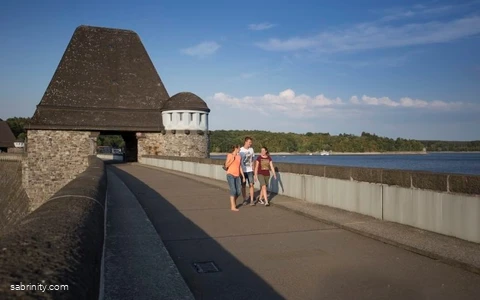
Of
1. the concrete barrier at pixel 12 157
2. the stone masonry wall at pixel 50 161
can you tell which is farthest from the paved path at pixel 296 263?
the concrete barrier at pixel 12 157

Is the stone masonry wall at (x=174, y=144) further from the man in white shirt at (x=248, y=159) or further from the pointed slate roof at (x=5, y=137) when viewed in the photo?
the pointed slate roof at (x=5, y=137)

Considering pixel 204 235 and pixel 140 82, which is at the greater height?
pixel 140 82

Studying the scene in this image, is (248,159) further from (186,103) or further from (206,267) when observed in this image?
(186,103)

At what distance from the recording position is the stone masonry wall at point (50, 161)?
118 feet

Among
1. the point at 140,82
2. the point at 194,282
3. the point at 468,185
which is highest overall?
the point at 140,82

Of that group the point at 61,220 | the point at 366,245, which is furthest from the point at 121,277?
the point at 366,245

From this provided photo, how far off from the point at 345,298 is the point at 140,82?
41823 millimetres

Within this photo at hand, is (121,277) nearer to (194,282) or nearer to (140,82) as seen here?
(194,282)

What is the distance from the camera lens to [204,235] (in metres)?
6.84

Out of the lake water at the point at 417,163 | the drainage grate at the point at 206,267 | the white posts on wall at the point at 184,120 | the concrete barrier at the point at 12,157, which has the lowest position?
the lake water at the point at 417,163

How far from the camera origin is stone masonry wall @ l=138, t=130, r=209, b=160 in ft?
Answer: 128

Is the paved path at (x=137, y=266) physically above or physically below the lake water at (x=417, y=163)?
above

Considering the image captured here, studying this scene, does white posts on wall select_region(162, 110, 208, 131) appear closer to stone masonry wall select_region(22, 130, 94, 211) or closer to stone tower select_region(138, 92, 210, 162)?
stone tower select_region(138, 92, 210, 162)

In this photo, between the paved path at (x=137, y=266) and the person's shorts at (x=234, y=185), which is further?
the person's shorts at (x=234, y=185)
